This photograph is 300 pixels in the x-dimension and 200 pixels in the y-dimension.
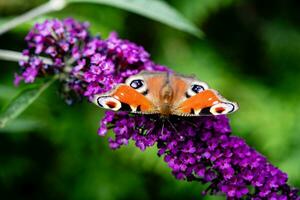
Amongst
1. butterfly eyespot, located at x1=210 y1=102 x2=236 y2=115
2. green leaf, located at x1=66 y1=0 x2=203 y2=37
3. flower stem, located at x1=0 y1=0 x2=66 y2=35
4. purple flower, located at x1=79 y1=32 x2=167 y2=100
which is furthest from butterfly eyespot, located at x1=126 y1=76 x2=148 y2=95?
flower stem, located at x1=0 y1=0 x2=66 y2=35

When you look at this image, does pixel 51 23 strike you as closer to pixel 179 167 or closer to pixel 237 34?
pixel 179 167

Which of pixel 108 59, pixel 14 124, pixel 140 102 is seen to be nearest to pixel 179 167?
pixel 140 102

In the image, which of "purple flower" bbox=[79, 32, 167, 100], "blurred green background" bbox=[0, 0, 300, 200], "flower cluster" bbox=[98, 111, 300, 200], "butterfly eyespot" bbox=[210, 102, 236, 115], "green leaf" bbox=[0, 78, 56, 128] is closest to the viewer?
"butterfly eyespot" bbox=[210, 102, 236, 115]

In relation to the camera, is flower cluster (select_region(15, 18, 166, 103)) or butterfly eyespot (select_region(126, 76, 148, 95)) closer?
butterfly eyespot (select_region(126, 76, 148, 95))

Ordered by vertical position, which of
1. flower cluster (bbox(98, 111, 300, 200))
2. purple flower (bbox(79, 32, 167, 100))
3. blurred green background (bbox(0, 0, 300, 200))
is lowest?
flower cluster (bbox(98, 111, 300, 200))

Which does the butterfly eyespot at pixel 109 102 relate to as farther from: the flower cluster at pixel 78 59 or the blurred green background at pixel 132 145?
the blurred green background at pixel 132 145

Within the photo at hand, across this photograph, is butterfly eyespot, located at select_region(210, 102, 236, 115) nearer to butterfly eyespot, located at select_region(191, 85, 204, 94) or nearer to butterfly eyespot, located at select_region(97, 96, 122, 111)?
butterfly eyespot, located at select_region(191, 85, 204, 94)

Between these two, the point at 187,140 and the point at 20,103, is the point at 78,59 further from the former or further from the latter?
the point at 187,140
